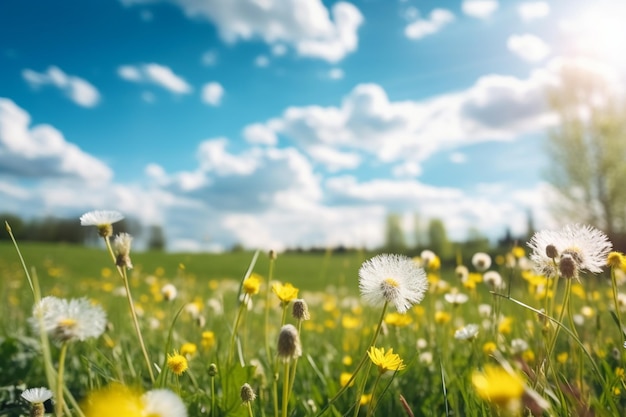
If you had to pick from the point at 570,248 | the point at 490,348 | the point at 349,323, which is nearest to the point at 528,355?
the point at 490,348

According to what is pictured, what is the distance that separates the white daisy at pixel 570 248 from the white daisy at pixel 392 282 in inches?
11.6

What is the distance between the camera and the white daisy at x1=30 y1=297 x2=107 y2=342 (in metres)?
0.86

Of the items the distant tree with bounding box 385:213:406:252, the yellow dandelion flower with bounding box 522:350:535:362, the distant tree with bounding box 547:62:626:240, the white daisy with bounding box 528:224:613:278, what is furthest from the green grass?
the distant tree with bounding box 385:213:406:252

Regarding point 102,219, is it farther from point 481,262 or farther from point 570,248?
point 481,262

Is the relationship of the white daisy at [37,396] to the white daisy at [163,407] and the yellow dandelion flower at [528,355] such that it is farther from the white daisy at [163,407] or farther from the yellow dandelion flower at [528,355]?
the yellow dandelion flower at [528,355]

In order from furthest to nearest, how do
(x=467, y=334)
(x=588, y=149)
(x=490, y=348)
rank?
(x=588, y=149), (x=490, y=348), (x=467, y=334)

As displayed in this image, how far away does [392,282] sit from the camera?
1.20 meters

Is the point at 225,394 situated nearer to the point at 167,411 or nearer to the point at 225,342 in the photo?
the point at 167,411

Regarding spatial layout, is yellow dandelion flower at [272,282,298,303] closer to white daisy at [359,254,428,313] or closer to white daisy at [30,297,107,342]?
white daisy at [359,254,428,313]

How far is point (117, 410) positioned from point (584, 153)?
2565 cm

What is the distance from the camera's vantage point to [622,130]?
2238 cm

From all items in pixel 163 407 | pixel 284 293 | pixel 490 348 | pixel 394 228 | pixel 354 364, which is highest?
pixel 394 228

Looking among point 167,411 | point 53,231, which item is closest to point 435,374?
point 167,411

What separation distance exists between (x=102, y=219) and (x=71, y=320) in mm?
348
